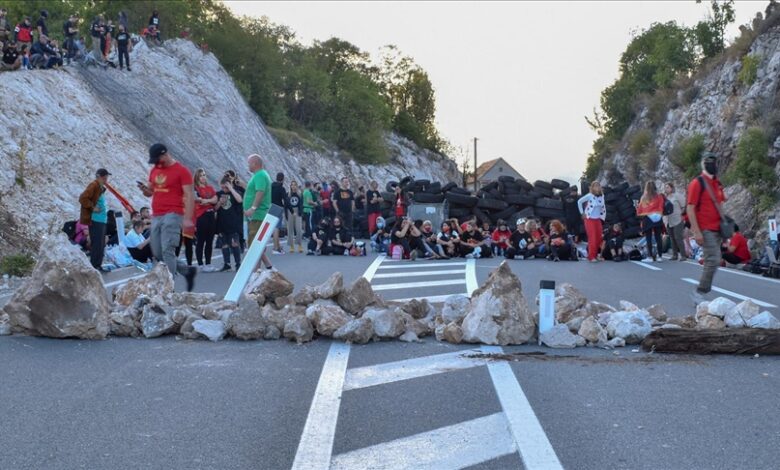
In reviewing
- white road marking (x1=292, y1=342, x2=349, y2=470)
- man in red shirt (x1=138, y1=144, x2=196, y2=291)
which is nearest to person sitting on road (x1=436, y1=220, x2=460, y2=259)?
man in red shirt (x1=138, y1=144, x2=196, y2=291)

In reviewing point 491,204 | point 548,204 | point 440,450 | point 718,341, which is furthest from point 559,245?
point 440,450

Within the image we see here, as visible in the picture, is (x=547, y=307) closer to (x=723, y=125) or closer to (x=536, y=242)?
(x=536, y=242)

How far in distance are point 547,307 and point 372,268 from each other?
10772 mm

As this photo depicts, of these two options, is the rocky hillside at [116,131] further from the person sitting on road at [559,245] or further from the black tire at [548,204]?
the black tire at [548,204]

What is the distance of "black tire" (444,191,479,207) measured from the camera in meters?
30.6

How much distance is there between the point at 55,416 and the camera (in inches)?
244

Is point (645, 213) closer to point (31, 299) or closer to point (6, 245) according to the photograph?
point (6, 245)

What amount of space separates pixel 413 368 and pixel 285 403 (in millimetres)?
1621

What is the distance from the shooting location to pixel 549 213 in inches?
1241

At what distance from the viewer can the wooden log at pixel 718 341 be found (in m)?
8.52

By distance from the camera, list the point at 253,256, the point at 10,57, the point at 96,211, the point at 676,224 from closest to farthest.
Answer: the point at 253,256
the point at 96,211
the point at 676,224
the point at 10,57

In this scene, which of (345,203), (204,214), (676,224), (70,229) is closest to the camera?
(204,214)

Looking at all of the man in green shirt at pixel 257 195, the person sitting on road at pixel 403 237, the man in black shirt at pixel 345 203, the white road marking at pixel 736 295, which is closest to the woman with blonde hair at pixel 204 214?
the man in green shirt at pixel 257 195

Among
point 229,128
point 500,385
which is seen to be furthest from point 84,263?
point 229,128
